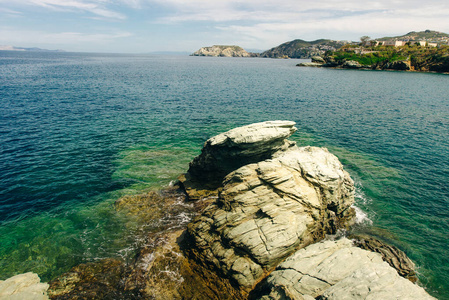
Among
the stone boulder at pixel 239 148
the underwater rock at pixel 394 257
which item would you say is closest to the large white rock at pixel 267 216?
the underwater rock at pixel 394 257

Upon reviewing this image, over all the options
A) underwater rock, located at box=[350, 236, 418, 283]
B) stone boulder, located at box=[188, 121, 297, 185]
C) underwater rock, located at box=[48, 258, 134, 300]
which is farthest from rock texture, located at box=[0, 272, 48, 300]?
underwater rock, located at box=[350, 236, 418, 283]

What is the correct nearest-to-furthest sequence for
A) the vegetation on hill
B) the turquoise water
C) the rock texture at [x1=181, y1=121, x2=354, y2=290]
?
1. the rock texture at [x1=181, y1=121, x2=354, y2=290]
2. the turquoise water
3. the vegetation on hill

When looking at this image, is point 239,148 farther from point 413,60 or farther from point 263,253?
point 413,60

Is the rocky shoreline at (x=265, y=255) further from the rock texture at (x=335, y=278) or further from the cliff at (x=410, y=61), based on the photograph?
the cliff at (x=410, y=61)

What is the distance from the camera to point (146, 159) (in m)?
38.2

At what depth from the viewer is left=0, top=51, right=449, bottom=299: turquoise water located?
2209 centimetres

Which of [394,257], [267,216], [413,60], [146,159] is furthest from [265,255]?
[413,60]

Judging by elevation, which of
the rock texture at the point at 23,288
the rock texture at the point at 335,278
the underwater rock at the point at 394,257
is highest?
the rock texture at the point at 335,278

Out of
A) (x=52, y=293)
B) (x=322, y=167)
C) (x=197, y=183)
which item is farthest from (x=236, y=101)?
(x=52, y=293)

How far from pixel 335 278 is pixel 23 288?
2207cm

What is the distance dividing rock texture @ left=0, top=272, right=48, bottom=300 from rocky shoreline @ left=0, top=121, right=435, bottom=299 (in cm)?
11

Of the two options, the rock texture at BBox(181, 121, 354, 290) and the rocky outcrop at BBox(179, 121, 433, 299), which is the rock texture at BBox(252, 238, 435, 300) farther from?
the rock texture at BBox(181, 121, 354, 290)

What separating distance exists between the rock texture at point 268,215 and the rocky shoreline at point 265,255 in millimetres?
82

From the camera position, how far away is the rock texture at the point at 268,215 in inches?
695
